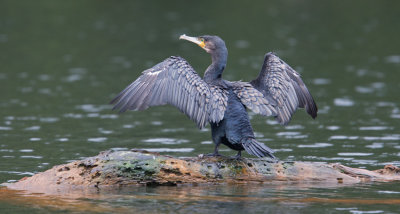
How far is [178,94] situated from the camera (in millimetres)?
9445

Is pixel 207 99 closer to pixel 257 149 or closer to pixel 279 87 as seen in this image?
pixel 257 149

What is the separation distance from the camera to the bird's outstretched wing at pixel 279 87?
10.0 meters

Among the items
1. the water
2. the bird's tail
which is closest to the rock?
the water

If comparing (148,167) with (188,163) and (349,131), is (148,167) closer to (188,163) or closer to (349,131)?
(188,163)

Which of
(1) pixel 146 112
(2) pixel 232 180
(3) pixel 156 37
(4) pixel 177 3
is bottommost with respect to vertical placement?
(2) pixel 232 180

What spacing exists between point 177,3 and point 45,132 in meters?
25.0

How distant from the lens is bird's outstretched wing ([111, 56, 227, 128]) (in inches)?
367

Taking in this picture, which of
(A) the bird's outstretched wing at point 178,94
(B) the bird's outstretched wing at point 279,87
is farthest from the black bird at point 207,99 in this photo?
(B) the bird's outstretched wing at point 279,87

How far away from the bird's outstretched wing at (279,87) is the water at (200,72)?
1.24 m

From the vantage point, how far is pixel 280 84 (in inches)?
400

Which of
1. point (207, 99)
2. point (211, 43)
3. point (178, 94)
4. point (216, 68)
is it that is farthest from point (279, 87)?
point (178, 94)

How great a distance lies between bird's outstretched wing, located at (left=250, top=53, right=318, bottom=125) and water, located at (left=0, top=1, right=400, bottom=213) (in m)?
1.24

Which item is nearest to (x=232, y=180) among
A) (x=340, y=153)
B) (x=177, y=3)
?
(x=340, y=153)

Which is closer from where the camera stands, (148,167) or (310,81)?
(148,167)
